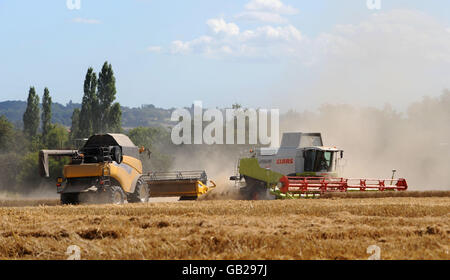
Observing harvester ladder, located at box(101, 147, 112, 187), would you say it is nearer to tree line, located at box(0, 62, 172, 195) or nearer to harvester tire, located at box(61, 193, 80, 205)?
harvester tire, located at box(61, 193, 80, 205)

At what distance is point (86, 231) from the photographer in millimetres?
13016

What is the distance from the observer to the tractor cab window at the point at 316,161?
1209 inches

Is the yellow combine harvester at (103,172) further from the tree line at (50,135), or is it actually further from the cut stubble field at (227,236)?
the tree line at (50,135)

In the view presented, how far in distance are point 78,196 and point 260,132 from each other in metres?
61.8

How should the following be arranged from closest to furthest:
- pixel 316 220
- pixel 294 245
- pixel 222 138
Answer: pixel 294 245
pixel 316 220
pixel 222 138

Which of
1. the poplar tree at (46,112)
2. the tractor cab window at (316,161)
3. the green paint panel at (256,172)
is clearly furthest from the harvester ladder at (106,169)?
the poplar tree at (46,112)

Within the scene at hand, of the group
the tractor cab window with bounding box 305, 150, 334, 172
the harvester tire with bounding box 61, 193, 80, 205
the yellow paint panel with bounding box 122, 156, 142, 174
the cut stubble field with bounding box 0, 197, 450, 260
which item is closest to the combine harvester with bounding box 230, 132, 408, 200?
the tractor cab window with bounding box 305, 150, 334, 172

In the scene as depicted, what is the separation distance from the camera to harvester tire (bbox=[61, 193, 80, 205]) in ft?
80.5

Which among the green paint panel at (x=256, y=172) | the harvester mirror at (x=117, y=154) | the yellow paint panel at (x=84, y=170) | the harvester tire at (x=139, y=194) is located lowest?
the harvester tire at (x=139, y=194)

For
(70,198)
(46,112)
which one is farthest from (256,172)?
(46,112)

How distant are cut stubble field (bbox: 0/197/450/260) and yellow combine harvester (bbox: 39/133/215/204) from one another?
279 inches

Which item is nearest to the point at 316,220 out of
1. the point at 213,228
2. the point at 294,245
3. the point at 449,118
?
the point at 213,228
